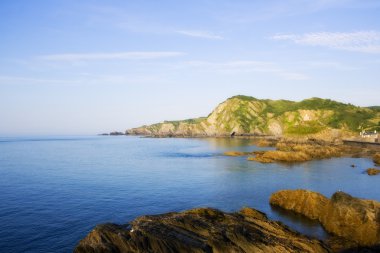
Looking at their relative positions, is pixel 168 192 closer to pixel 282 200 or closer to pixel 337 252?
pixel 282 200

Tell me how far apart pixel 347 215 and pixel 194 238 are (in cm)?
1831

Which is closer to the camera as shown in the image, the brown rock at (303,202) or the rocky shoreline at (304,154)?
the brown rock at (303,202)

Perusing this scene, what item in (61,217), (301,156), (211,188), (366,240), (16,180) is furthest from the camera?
(301,156)

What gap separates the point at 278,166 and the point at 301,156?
18950 millimetres

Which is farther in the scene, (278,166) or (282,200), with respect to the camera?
(278,166)

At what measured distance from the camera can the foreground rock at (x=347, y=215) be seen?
32.2 meters

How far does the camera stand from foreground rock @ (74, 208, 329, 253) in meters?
25.0

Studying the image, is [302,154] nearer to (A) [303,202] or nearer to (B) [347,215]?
(A) [303,202]

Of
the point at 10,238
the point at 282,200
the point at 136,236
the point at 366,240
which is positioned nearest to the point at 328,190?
the point at 282,200

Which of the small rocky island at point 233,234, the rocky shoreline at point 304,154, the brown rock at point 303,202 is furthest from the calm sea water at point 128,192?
the rocky shoreline at point 304,154

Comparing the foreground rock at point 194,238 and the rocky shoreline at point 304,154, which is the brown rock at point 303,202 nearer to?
the foreground rock at point 194,238

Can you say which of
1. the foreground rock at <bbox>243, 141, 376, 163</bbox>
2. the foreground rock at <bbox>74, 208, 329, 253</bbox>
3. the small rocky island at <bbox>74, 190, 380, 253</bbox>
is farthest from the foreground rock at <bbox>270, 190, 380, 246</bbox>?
the foreground rock at <bbox>243, 141, 376, 163</bbox>

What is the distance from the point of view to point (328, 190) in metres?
57.9

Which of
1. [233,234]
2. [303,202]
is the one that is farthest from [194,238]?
[303,202]
